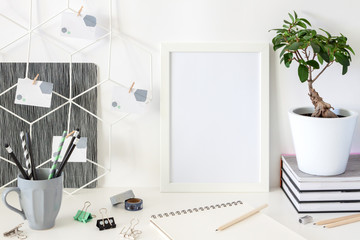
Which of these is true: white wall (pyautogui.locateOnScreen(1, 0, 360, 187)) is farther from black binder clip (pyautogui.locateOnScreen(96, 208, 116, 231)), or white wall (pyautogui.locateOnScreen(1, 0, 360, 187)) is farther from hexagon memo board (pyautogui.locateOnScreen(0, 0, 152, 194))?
black binder clip (pyautogui.locateOnScreen(96, 208, 116, 231))

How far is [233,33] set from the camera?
1.23m

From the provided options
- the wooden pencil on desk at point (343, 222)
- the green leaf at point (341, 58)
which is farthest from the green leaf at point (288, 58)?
the wooden pencil on desk at point (343, 222)

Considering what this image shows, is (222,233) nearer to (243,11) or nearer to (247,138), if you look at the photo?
(247,138)

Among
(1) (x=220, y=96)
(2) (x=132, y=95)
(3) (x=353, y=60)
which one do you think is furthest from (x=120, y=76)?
(3) (x=353, y=60)

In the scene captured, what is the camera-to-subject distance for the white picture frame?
1.23m

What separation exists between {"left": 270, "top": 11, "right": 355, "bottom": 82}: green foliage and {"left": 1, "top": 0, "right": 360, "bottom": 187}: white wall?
0.05 meters

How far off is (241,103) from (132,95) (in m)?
0.28

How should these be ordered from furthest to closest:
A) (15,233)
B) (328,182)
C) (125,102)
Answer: (125,102) < (328,182) < (15,233)

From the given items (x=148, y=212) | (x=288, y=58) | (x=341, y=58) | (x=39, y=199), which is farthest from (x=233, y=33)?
(x=39, y=199)

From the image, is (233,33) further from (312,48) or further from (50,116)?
(50,116)

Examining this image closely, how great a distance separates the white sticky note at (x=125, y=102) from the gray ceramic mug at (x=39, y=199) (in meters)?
0.27

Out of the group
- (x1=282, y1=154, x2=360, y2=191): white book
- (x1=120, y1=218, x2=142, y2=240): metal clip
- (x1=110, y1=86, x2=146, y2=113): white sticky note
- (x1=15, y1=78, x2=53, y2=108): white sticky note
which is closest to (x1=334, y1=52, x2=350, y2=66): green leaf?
(x1=282, y1=154, x2=360, y2=191): white book

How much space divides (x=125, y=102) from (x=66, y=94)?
0.51 ft

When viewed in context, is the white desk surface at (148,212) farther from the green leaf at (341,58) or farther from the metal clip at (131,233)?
the green leaf at (341,58)
